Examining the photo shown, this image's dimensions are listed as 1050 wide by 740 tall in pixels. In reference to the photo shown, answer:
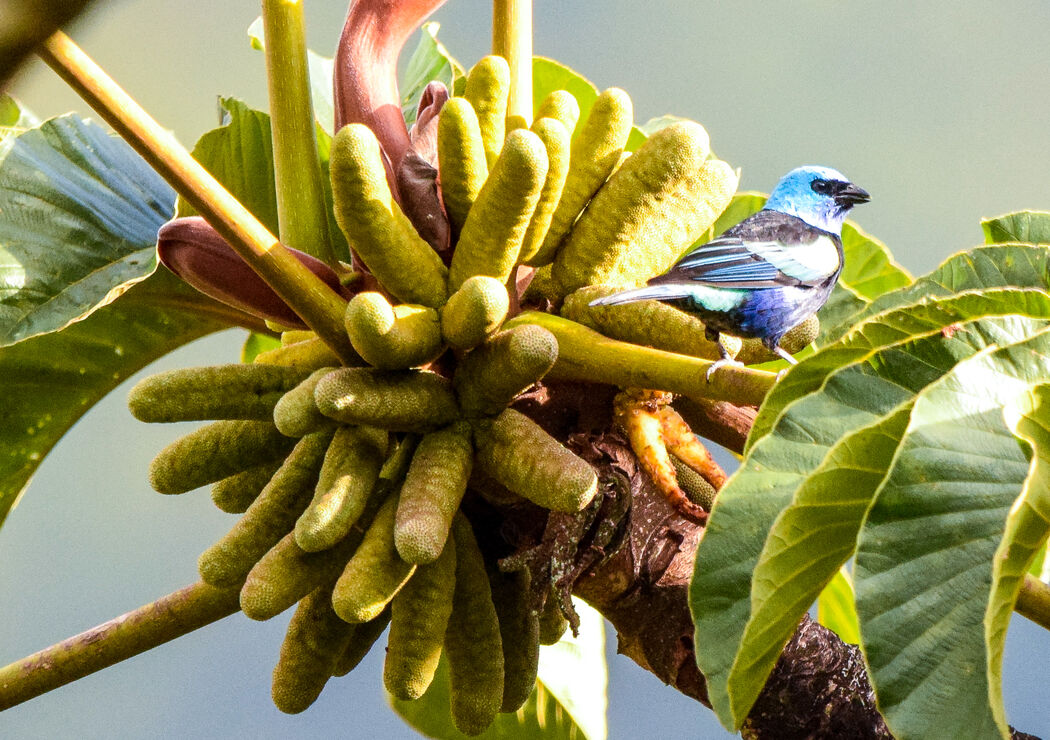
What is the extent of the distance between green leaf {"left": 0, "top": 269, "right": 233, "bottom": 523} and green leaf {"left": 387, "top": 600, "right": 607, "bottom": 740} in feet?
2.71

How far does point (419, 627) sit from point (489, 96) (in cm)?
66

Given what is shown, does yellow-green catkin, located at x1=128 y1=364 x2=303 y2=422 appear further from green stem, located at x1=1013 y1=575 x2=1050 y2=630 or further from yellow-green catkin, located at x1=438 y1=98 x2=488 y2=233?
green stem, located at x1=1013 y1=575 x2=1050 y2=630

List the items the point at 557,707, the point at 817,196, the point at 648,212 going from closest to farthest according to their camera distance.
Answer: the point at 648,212, the point at 817,196, the point at 557,707

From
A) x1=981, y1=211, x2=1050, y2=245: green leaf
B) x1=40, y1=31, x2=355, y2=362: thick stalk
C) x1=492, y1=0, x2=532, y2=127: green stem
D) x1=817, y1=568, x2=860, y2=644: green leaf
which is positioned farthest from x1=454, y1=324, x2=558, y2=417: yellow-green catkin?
x1=817, y1=568, x2=860, y2=644: green leaf

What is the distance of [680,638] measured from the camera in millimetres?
1449

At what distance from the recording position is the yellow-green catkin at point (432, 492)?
3.67ft

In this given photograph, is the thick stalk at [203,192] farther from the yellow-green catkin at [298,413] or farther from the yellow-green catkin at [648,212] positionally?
→ the yellow-green catkin at [648,212]

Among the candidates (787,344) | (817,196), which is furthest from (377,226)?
(817,196)

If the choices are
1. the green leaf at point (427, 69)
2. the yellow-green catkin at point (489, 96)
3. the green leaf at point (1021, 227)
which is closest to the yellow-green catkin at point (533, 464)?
the yellow-green catkin at point (489, 96)

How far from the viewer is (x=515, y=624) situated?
56.8 inches

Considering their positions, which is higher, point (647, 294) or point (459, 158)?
point (459, 158)

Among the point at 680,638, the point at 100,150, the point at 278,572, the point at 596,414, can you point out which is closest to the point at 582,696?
the point at 680,638

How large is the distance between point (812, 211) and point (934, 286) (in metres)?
0.72

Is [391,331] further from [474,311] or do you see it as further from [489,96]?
[489,96]
